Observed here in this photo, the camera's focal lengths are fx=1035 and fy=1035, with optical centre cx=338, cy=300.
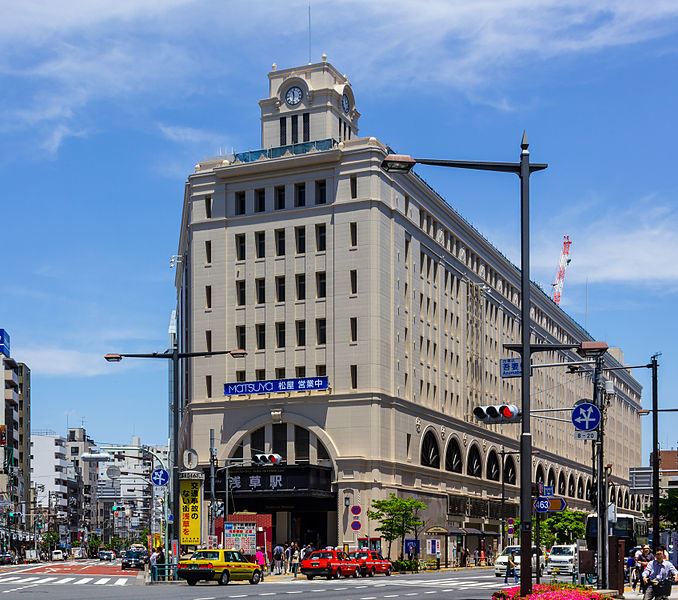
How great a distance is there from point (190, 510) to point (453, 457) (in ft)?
163

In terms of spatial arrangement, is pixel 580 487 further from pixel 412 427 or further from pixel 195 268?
pixel 195 268

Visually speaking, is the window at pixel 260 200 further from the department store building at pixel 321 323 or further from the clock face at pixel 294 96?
the clock face at pixel 294 96

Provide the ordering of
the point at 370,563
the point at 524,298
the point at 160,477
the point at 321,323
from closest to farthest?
the point at 524,298
the point at 160,477
the point at 370,563
the point at 321,323

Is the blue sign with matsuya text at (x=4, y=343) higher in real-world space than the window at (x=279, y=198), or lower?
lower

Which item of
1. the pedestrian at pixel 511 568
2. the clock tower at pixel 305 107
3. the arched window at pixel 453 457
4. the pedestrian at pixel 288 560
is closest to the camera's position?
the pedestrian at pixel 511 568

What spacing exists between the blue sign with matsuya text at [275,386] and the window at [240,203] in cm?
1398

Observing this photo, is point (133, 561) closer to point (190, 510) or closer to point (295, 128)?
point (190, 510)

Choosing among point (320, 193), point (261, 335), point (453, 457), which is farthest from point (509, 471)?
point (320, 193)

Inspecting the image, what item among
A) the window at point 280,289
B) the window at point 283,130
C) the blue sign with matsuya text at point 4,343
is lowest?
the blue sign with matsuya text at point 4,343

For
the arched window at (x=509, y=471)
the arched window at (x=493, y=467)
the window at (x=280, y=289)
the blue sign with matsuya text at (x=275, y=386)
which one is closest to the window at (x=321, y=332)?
the blue sign with matsuya text at (x=275, y=386)

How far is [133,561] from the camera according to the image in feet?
263

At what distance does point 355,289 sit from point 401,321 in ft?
19.6

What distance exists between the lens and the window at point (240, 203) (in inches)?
3305

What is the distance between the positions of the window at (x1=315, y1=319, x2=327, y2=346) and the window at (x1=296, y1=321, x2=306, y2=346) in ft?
3.72
